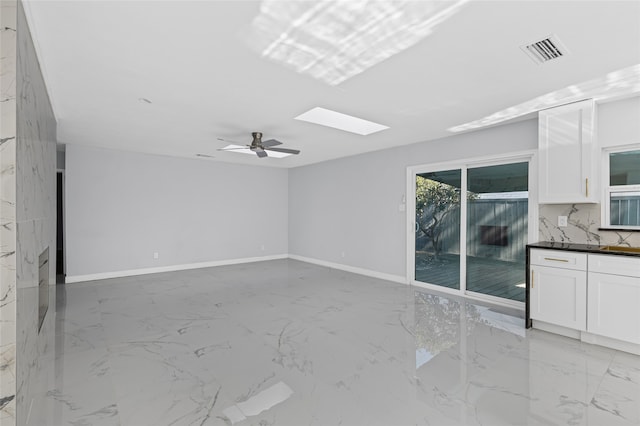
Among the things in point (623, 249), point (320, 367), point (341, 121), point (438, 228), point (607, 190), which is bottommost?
point (320, 367)

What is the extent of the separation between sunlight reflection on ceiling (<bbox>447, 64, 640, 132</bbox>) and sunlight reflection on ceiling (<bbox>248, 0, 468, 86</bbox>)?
6.50 feet

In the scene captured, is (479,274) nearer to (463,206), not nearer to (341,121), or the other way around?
(463,206)

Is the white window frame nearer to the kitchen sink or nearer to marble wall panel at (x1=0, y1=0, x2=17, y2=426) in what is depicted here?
the kitchen sink

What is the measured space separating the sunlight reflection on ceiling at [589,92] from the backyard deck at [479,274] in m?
2.08

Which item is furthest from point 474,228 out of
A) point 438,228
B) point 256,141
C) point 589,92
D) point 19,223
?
point 19,223

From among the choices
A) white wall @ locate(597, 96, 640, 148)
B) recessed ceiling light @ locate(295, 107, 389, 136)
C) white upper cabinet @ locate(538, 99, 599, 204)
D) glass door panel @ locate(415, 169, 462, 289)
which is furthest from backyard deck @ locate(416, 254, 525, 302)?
recessed ceiling light @ locate(295, 107, 389, 136)

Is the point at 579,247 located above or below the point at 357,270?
above

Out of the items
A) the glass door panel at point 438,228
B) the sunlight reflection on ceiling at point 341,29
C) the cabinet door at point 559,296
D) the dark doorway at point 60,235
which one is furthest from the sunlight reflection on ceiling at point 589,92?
the dark doorway at point 60,235

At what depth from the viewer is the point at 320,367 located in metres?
2.66

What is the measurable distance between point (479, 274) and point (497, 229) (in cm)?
76

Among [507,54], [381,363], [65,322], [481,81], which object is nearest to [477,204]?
[481,81]

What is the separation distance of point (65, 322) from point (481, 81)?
5273 mm

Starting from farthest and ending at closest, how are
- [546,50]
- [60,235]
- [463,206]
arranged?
1. [60,235]
2. [463,206]
3. [546,50]

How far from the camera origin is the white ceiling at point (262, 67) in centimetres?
195
